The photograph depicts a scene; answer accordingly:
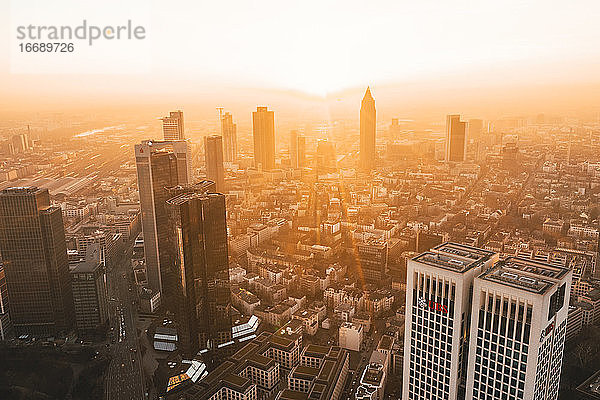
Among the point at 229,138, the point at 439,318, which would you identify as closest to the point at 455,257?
the point at 439,318

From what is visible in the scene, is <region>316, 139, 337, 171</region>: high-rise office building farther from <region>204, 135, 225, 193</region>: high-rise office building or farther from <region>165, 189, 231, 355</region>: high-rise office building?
<region>165, 189, 231, 355</region>: high-rise office building

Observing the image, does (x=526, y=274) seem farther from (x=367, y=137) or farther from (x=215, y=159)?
(x=367, y=137)

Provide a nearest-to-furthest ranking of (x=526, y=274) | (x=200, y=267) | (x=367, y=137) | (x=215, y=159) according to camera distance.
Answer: (x=526, y=274), (x=200, y=267), (x=215, y=159), (x=367, y=137)

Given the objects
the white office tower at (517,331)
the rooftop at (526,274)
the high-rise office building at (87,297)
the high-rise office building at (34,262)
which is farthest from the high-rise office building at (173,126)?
the white office tower at (517,331)

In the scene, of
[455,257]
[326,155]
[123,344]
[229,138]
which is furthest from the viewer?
[326,155]

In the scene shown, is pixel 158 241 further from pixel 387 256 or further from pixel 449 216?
pixel 449 216

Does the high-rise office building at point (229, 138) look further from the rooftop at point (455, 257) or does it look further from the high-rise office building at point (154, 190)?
the rooftop at point (455, 257)

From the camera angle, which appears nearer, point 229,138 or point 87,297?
point 87,297
